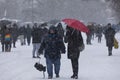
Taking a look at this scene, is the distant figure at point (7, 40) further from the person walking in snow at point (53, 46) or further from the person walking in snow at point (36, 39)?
the person walking in snow at point (53, 46)

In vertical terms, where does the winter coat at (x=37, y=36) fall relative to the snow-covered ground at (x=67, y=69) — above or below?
above

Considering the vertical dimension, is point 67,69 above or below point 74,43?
below

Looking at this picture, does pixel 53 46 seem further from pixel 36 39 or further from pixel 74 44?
pixel 36 39

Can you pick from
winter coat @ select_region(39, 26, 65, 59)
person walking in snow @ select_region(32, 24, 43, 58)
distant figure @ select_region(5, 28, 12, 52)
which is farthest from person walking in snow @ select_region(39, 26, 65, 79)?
distant figure @ select_region(5, 28, 12, 52)

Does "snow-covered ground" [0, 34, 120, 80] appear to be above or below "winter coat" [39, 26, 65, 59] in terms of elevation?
below

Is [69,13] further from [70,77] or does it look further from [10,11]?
[70,77]

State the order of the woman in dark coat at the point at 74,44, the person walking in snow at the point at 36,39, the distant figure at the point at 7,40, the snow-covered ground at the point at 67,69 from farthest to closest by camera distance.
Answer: the distant figure at the point at 7,40, the person walking in snow at the point at 36,39, the snow-covered ground at the point at 67,69, the woman in dark coat at the point at 74,44

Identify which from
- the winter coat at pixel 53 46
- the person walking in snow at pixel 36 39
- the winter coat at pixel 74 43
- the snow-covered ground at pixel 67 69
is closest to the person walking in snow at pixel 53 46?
the winter coat at pixel 53 46

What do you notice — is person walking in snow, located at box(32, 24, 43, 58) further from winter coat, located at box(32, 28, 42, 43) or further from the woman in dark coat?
the woman in dark coat

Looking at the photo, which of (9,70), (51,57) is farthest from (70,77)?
(9,70)

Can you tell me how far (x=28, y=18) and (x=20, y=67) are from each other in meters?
78.6

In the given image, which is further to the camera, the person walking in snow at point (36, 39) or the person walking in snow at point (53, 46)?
the person walking in snow at point (36, 39)

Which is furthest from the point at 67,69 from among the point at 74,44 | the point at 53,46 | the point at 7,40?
the point at 7,40

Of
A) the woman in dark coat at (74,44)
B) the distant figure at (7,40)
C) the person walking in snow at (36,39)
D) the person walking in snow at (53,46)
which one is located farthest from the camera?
the distant figure at (7,40)
